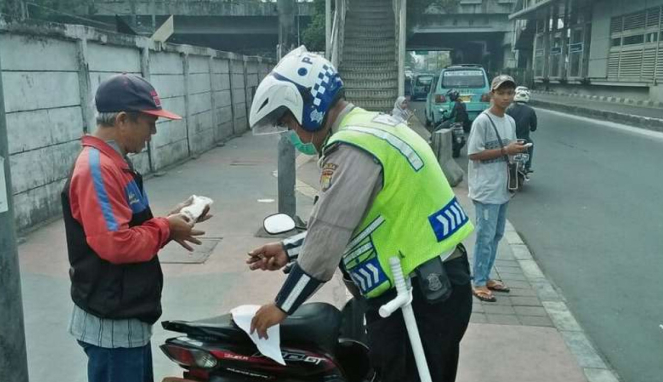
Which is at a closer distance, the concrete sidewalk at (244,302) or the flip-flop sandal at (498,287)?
the concrete sidewalk at (244,302)

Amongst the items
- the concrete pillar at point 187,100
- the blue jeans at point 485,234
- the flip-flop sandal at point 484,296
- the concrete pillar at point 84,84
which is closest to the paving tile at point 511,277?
the flip-flop sandal at point 484,296

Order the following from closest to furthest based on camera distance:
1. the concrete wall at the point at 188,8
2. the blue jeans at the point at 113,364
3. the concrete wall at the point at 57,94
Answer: the blue jeans at the point at 113,364, the concrete wall at the point at 57,94, the concrete wall at the point at 188,8

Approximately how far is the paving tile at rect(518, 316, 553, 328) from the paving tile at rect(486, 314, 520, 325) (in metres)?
0.05

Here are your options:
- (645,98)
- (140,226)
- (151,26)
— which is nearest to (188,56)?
(140,226)

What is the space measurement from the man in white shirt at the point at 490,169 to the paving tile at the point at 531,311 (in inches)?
9.4

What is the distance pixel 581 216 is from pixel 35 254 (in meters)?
6.60

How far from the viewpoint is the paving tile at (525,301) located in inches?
194

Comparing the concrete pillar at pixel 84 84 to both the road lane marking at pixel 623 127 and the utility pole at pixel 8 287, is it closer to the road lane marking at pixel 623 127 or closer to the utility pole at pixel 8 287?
the utility pole at pixel 8 287

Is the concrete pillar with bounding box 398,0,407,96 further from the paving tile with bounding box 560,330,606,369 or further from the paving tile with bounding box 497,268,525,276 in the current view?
→ the paving tile with bounding box 560,330,606,369

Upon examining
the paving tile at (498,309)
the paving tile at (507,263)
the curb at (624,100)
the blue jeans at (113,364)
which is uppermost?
the blue jeans at (113,364)

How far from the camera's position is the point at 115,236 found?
210 cm

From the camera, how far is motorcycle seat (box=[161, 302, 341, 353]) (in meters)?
2.31

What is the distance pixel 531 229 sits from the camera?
24.4 feet

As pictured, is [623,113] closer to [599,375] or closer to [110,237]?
[599,375]
